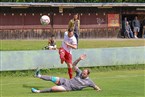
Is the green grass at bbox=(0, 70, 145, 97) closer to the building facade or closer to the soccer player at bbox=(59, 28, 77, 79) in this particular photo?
the soccer player at bbox=(59, 28, 77, 79)

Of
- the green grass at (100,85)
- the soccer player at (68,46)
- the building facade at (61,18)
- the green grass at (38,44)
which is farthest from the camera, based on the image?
the building facade at (61,18)

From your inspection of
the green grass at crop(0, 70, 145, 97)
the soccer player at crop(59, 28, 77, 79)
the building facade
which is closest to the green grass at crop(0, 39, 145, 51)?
the building facade

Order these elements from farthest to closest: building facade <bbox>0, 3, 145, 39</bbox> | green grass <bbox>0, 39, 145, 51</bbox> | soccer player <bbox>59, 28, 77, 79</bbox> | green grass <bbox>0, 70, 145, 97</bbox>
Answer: building facade <bbox>0, 3, 145, 39</bbox>, green grass <bbox>0, 39, 145, 51</bbox>, soccer player <bbox>59, 28, 77, 79</bbox>, green grass <bbox>0, 70, 145, 97</bbox>

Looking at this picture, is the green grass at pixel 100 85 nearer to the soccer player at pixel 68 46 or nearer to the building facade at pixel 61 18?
the soccer player at pixel 68 46

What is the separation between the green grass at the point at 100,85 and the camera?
516 inches

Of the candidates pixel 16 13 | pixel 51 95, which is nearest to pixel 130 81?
pixel 51 95

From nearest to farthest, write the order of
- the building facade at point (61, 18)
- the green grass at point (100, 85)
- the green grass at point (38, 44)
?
the green grass at point (100, 85) < the green grass at point (38, 44) < the building facade at point (61, 18)

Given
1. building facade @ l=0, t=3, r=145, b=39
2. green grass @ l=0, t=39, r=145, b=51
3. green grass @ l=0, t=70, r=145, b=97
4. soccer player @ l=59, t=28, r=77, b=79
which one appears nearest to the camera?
green grass @ l=0, t=70, r=145, b=97

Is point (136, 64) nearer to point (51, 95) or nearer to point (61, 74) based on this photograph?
point (61, 74)

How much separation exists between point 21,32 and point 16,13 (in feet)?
5.84

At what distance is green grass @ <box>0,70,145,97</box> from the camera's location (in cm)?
1310

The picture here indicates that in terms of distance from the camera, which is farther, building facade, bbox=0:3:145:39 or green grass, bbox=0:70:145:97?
building facade, bbox=0:3:145:39

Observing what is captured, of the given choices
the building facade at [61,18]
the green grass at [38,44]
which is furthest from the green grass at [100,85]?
the building facade at [61,18]

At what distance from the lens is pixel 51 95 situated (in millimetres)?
12875
